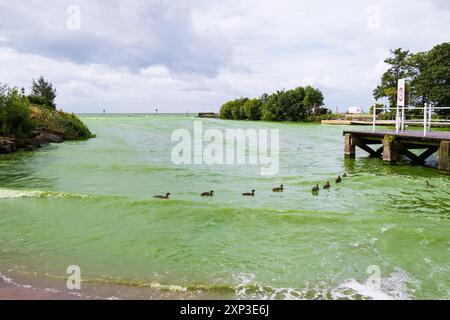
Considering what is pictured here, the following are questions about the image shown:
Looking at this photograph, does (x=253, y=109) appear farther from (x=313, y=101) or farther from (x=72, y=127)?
(x=72, y=127)

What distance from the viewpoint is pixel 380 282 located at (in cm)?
755

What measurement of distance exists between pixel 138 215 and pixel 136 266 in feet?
14.0

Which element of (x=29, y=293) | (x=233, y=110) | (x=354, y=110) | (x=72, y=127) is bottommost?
(x=29, y=293)

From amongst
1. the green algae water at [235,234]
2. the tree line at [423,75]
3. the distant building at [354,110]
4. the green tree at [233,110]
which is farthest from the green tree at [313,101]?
the green algae water at [235,234]

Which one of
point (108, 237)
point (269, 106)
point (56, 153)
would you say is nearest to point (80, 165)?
point (56, 153)

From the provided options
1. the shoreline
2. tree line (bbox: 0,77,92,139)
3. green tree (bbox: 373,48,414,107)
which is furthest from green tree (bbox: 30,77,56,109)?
green tree (bbox: 373,48,414,107)

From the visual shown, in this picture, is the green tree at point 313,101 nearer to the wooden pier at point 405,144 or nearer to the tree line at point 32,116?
the tree line at point 32,116

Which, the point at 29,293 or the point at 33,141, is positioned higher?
the point at 33,141

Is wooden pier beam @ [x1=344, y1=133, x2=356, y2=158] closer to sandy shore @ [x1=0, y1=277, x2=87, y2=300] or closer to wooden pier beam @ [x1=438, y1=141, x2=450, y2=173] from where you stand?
wooden pier beam @ [x1=438, y1=141, x2=450, y2=173]

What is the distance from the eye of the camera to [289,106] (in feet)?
338

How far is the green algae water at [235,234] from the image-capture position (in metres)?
7.59

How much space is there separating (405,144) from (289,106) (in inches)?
3237

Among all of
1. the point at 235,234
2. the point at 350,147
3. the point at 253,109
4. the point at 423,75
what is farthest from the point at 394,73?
the point at 235,234
